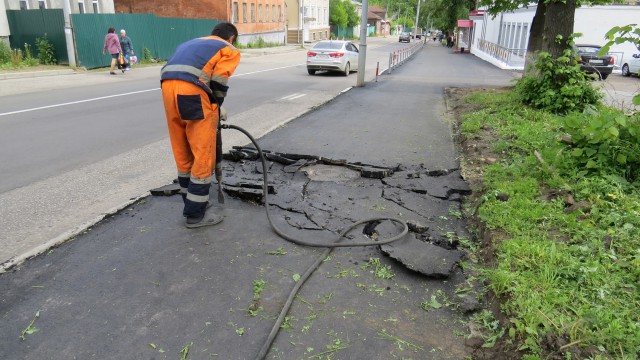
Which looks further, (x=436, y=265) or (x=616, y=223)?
(x=616, y=223)

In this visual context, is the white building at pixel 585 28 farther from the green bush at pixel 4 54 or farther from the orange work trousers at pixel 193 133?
the orange work trousers at pixel 193 133

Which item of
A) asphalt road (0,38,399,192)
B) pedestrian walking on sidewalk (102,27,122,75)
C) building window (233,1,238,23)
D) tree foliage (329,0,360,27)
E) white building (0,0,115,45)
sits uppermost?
tree foliage (329,0,360,27)

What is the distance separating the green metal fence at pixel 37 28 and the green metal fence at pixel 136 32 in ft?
2.70

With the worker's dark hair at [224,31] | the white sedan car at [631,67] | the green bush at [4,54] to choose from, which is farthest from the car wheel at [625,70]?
the green bush at [4,54]

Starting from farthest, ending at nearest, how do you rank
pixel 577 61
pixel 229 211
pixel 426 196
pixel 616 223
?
1. pixel 577 61
2. pixel 426 196
3. pixel 229 211
4. pixel 616 223

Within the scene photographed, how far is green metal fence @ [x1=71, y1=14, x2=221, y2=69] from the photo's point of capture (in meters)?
20.4

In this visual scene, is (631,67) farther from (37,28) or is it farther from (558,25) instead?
(37,28)

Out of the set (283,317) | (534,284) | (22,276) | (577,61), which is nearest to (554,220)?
(534,284)

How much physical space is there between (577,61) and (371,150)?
586 cm

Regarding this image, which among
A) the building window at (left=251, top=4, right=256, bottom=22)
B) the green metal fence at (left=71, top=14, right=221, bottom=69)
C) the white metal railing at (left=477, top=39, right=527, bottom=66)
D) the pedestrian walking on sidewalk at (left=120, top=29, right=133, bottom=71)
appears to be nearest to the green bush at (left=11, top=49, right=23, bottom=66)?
the green metal fence at (left=71, top=14, right=221, bottom=69)

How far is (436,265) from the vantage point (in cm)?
389

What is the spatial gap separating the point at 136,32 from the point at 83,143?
18663mm

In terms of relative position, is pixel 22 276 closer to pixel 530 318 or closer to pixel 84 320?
pixel 84 320

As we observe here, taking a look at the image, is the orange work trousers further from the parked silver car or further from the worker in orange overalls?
the parked silver car
